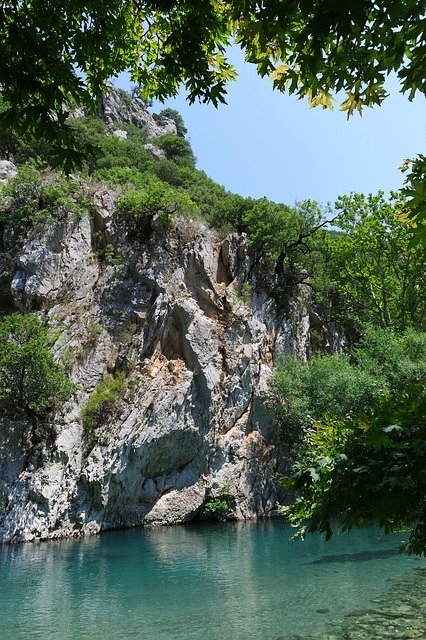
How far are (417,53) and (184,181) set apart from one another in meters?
39.6

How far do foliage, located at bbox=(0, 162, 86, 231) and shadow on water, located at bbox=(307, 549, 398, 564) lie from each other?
19.8 meters

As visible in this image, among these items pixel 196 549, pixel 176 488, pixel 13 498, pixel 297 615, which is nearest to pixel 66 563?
pixel 196 549

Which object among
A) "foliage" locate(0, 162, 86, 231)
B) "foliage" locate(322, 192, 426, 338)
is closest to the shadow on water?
"foliage" locate(322, 192, 426, 338)

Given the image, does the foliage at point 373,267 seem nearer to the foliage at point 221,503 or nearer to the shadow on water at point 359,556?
the foliage at point 221,503

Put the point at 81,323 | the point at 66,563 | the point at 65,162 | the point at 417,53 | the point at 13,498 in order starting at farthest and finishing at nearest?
1. the point at 81,323
2. the point at 13,498
3. the point at 66,563
4. the point at 65,162
5. the point at 417,53

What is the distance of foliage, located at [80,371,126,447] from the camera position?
22.6m

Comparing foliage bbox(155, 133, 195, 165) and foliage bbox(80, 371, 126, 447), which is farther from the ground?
foliage bbox(155, 133, 195, 165)

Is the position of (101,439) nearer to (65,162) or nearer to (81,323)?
(81,323)

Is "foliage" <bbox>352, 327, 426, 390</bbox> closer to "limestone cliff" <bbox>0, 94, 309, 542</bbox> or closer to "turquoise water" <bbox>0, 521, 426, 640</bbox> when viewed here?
"limestone cliff" <bbox>0, 94, 309, 542</bbox>

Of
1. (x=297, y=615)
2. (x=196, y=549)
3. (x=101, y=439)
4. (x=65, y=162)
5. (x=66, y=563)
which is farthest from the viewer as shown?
(x=101, y=439)

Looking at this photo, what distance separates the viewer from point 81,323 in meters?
25.2

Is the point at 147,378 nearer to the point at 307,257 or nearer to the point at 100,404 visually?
the point at 100,404

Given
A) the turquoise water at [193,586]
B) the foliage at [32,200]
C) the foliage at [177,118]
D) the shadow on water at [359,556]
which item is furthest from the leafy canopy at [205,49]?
the foliage at [177,118]

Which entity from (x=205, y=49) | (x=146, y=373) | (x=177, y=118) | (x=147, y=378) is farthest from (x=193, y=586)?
(x=177, y=118)
